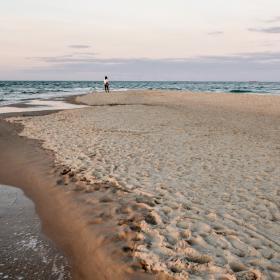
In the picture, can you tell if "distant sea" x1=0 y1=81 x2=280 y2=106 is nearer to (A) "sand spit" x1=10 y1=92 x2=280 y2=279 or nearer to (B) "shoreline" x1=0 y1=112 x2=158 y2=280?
(A) "sand spit" x1=10 y1=92 x2=280 y2=279

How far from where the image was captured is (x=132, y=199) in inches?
293

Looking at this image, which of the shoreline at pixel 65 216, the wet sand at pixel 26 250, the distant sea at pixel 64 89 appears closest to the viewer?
the wet sand at pixel 26 250

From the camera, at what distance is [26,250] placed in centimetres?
577

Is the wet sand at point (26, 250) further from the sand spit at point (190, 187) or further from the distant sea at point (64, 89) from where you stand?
the distant sea at point (64, 89)

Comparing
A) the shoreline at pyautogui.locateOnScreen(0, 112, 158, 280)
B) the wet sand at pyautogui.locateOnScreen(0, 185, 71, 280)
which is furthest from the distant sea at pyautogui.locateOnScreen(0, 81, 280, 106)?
the wet sand at pyautogui.locateOnScreen(0, 185, 71, 280)

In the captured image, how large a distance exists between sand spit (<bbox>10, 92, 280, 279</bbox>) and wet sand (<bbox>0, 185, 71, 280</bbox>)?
117 centimetres

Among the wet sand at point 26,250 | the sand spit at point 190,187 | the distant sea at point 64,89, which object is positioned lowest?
the wet sand at point 26,250

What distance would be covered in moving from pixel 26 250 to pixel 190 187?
12.7ft

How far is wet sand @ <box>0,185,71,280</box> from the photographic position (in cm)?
512

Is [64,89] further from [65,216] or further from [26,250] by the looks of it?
[26,250]

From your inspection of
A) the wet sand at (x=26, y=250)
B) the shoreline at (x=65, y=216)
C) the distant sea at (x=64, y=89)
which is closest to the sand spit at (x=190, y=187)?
the shoreline at (x=65, y=216)

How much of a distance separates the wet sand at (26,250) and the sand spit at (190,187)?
1.17 meters

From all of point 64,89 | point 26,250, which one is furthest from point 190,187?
point 64,89

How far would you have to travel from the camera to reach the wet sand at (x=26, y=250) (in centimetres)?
512
